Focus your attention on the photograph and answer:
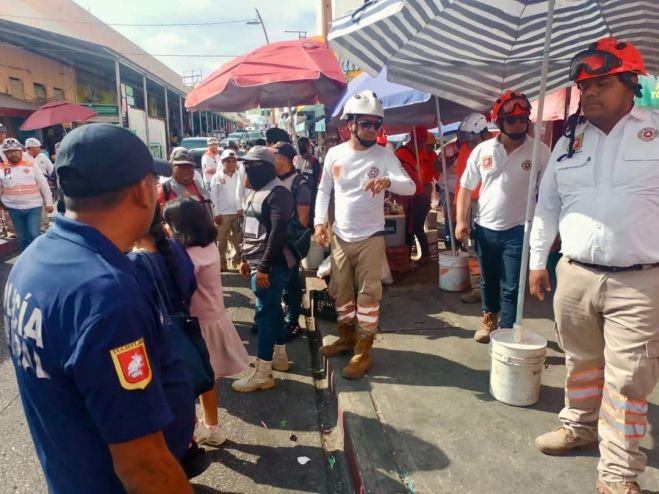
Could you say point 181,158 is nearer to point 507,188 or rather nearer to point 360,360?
point 360,360

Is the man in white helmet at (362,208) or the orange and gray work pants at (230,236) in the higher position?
the man in white helmet at (362,208)

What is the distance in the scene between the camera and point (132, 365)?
115cm

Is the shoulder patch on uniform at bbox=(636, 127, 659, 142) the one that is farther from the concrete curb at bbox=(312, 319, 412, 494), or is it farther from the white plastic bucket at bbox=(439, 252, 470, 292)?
the white plastic bucket at bbox=(439, 252, 470, 292)

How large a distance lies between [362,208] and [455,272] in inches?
89.3

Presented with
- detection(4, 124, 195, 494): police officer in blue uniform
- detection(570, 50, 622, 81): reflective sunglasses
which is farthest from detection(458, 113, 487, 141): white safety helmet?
detection(4, 124, 195, 494): police officer in blue uniform

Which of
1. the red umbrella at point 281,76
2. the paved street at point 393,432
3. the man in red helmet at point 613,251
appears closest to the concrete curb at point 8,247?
the red umbrella at point 281,76

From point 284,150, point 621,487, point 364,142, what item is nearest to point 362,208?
point 364,142

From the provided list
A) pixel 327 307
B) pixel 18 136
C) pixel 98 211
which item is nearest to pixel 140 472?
pixel 98 211

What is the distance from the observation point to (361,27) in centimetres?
335

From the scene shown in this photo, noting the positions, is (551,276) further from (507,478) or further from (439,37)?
(507,478)

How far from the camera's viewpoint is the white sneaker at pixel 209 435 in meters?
3.19

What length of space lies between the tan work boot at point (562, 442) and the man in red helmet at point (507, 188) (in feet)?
4.04

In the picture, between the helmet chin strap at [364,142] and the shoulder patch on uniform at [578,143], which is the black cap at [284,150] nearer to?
the helmet chin strap at [364,142]

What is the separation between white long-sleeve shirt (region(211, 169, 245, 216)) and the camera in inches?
281
